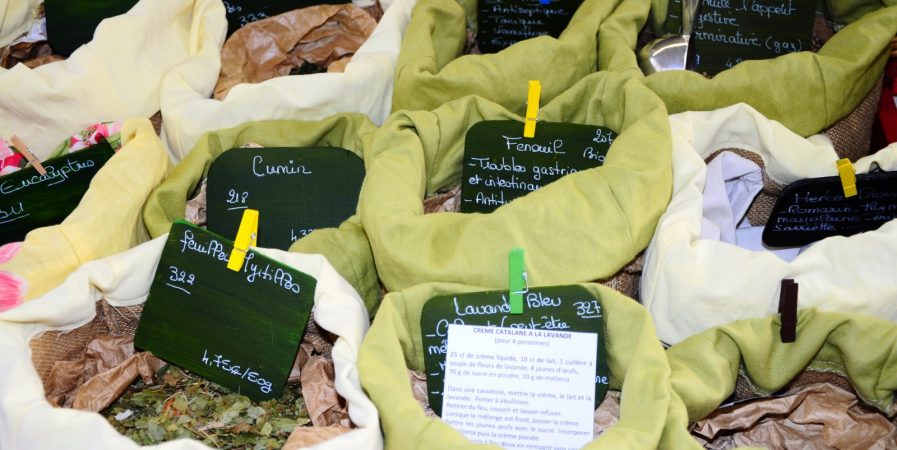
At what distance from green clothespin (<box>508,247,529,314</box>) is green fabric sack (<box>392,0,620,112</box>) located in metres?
0.41

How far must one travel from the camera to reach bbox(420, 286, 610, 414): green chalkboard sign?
3.78 ft

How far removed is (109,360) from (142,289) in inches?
4.9

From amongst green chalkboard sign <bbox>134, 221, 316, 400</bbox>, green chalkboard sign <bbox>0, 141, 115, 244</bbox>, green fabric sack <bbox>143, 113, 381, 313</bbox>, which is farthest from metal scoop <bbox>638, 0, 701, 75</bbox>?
green chalkboard sign <bbox>0, 141, 115, 244</bbox>

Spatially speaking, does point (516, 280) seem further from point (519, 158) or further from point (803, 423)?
point (803, 423)

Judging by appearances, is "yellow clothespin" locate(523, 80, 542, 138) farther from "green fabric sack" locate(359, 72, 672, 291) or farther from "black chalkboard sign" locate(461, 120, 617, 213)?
"green fabric sack" locate(359, 72, 672, 291)

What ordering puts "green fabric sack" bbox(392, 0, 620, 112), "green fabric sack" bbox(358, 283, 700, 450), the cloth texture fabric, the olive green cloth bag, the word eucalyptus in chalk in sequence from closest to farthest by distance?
"green fabric sack" bbox(358, 283, 700, 450)
the olive green cloth bag
the cloth texture fabric
"green fabric sack" bbox(392, 0, 620, 112)
the word eucalyptus in chalk

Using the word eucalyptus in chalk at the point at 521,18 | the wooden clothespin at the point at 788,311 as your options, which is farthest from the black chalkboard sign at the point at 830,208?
the word eucalyptus in chalk at the point at 521,18

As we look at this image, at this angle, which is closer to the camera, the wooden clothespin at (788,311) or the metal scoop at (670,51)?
the wooden clothespin at (788,311)

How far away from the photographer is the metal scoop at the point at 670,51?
159cm

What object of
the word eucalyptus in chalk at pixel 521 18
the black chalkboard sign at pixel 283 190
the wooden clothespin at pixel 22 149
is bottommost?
the black chalkboard sign at pixel 283 190

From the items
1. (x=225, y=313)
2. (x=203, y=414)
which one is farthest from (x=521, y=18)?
(x=203, y=414)

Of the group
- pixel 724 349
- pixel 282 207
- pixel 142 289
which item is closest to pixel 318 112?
pixel 282 207

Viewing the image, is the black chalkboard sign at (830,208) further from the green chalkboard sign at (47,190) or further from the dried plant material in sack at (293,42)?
the green chalkboard sign at (47,190)

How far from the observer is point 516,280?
117 centimetres
